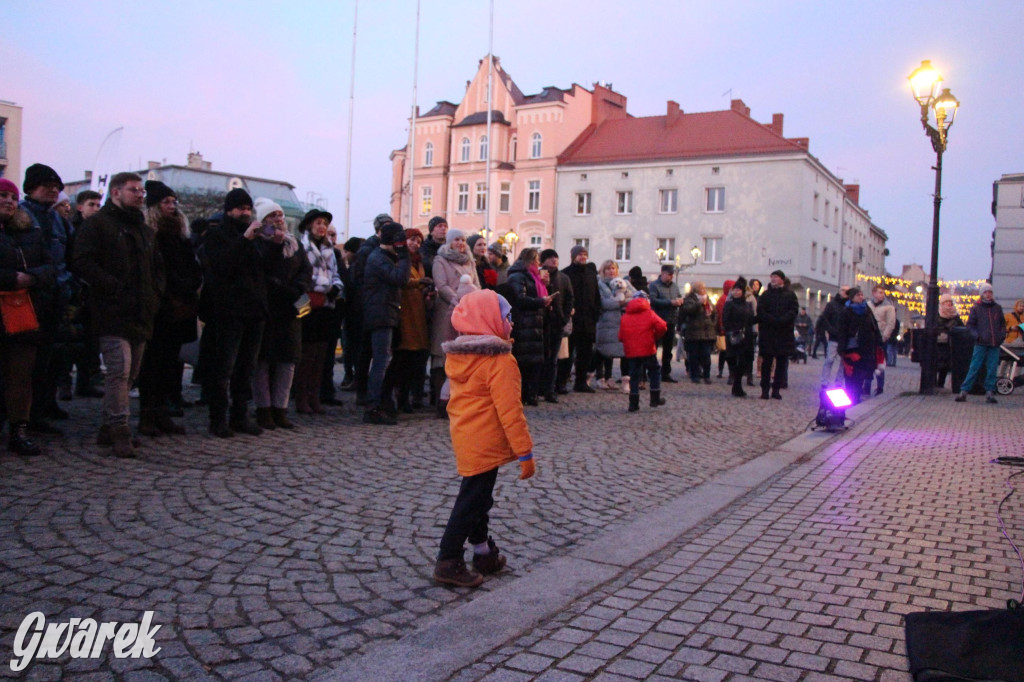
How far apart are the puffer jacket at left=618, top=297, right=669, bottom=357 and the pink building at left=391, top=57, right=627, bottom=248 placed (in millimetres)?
43848

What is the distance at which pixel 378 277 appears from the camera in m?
8.70

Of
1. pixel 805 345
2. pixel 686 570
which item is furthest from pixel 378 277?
pixel 805 345

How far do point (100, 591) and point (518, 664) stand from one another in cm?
195

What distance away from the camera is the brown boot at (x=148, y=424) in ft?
24.1

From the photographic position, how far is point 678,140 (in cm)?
5281

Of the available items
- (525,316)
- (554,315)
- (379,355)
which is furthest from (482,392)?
(554,315)

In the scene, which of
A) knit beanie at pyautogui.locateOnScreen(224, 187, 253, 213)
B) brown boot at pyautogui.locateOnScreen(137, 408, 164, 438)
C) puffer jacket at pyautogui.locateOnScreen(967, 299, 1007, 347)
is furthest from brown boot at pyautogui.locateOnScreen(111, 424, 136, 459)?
puffer jacket at pyautogui.locateOnScreen(967, 299, 1007, 347)

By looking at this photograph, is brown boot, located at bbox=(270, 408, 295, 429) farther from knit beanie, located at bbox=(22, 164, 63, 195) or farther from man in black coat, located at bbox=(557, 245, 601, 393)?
man in black coat, located at bbox=(557, 245, 601, 393)

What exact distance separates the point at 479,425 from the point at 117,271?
3849 mm

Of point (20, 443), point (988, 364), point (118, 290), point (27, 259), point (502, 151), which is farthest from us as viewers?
point (502, 151)

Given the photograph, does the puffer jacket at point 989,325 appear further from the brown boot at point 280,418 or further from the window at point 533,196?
the window at point 533,196

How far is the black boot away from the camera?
6227 millimetres

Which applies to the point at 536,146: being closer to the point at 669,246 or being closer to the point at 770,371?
the point at 669,246

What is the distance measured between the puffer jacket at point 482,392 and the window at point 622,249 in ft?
166
